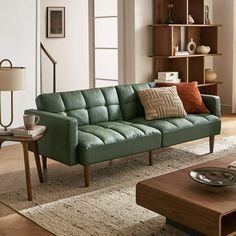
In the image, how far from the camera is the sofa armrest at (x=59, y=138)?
4066mm

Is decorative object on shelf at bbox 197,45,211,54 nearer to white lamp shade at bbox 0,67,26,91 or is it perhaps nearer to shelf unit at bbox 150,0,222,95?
shelf unit at bbox 150,0,222,95

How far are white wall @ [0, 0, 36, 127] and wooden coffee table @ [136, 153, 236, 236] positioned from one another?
9.83 ft

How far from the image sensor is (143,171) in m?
4.65

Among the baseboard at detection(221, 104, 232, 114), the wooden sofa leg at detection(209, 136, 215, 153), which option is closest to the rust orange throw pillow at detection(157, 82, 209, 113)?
the wooden sofa leg at detection(209, 136, 215, 153)

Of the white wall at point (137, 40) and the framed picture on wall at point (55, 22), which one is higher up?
the framed picture on wall at point (55, 22)

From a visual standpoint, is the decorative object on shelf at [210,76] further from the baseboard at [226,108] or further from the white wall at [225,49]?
the baseboard at [226,108]

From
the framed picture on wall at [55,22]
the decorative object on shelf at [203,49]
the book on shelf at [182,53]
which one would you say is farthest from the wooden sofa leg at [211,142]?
the framed picture on wall at [55,22]

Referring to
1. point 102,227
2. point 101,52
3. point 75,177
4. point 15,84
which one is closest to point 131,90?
point 75,177

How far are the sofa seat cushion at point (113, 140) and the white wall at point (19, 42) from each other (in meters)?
1.46

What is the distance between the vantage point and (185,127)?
490cm

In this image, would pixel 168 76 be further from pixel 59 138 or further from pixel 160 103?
pixel 59 138

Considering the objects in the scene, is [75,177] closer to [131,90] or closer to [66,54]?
[131,90]

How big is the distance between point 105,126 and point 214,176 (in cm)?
171

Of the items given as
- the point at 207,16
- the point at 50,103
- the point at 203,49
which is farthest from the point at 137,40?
the point at 50,103
